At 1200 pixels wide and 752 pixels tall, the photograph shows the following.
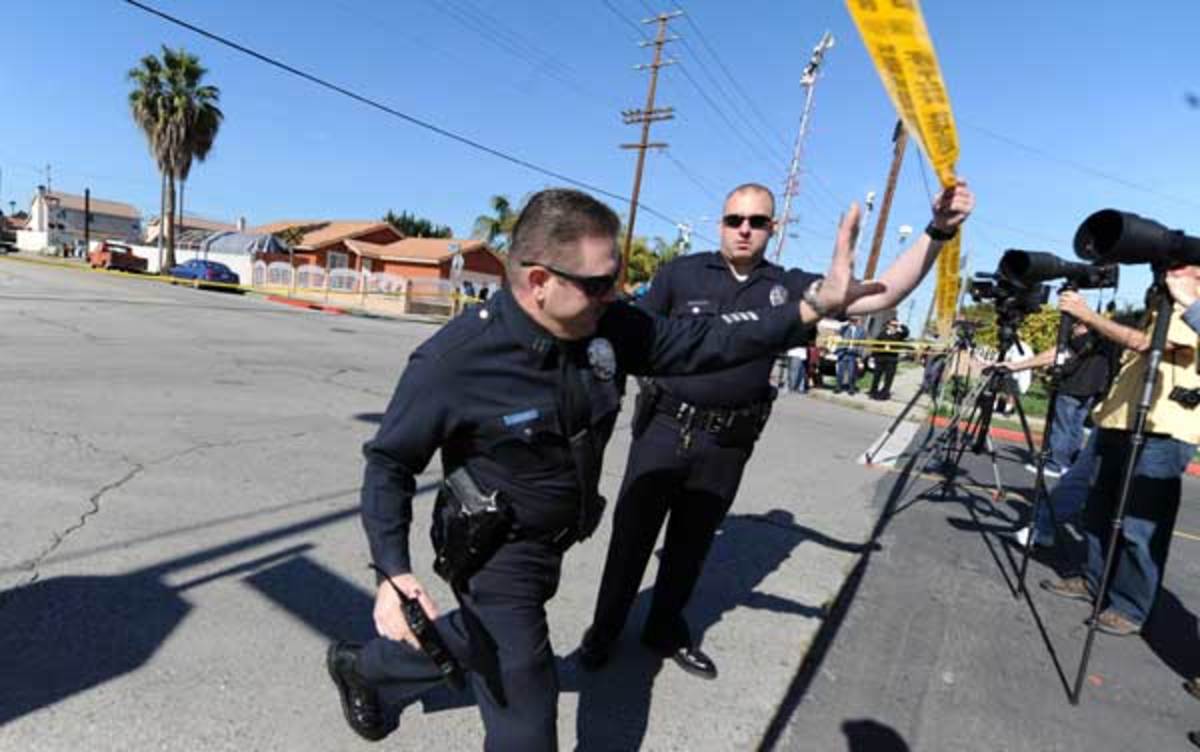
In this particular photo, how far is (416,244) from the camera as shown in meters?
45.1

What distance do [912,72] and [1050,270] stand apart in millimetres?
1732

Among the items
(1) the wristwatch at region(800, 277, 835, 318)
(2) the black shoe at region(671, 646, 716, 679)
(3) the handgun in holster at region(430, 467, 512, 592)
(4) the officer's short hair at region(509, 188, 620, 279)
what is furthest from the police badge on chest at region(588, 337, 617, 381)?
(2) the black shoe at region(671, 646, 716, 679)

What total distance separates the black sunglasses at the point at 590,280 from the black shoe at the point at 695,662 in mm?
1773

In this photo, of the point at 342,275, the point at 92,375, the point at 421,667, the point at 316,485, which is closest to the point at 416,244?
the point at 342,275

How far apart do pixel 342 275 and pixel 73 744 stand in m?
29.0

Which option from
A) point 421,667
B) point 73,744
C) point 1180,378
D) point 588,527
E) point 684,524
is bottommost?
point 73,744

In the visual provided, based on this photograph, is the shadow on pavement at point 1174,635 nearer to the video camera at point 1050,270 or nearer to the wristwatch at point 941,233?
the video camera at point 1050,270

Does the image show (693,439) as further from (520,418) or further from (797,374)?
(797,374)

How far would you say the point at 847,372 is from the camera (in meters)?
14.3

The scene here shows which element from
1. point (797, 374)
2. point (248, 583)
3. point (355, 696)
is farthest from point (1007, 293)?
point (797, 374)

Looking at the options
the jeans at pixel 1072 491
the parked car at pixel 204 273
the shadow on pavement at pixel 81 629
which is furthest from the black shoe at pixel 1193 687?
the parked car at pixel 204 273

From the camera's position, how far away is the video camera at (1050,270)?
3.18 metres

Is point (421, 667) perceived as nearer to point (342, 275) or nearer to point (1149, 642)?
point (1149, 642)

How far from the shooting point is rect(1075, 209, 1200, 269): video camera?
2.50 metres
